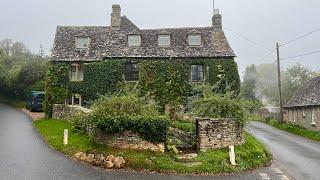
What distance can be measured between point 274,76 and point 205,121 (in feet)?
335

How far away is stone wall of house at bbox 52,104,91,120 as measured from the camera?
30159mm

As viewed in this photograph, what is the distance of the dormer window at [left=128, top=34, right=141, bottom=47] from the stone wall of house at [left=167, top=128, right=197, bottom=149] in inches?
702

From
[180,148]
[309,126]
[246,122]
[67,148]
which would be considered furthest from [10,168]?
[309,126]

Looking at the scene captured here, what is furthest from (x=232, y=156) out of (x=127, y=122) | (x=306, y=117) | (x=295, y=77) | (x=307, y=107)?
(x=295, y=77)

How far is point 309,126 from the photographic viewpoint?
136 feet

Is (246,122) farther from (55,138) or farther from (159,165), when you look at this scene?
(55,138)

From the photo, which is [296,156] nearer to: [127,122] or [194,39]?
[127,122]

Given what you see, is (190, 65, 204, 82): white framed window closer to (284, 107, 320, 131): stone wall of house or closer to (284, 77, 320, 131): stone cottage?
(284, 77, 320, 131): stone cottage

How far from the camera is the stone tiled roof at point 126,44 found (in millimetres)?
38750

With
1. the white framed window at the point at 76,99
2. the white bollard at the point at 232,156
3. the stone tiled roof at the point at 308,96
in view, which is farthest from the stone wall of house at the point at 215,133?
the white framed window at the point at 76,99

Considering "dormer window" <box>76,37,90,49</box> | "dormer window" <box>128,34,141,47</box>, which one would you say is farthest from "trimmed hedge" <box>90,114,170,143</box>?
"dormer window" <box>76,37,90,49</box>

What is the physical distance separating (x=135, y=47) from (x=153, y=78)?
12.7ft

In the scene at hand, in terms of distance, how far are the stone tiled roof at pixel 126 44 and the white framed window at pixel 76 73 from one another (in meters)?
0.99

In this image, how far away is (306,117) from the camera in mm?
42438
